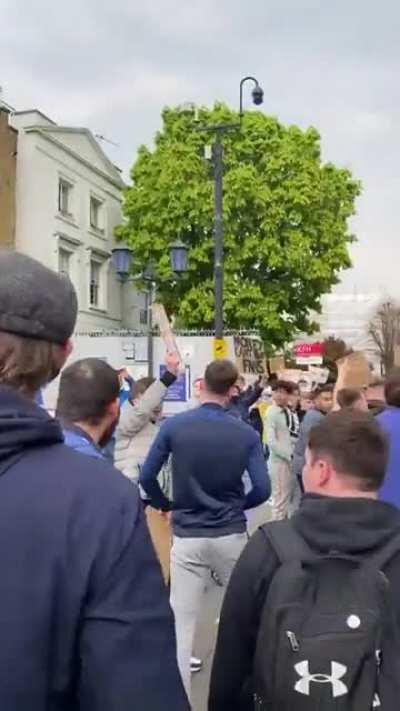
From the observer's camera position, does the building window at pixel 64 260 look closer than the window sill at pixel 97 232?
Yes

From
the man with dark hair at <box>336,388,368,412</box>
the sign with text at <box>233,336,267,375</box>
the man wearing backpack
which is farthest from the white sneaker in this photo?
the sign with text at <box>233,336,267,375</box>

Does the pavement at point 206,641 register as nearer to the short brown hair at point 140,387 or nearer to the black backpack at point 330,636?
the short brown hair at point 140,387

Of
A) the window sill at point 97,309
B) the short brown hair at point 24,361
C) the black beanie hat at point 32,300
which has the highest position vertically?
the window sill at point 97,309

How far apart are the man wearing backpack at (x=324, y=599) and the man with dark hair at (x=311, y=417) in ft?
18.6

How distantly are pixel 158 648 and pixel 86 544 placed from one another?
21cm

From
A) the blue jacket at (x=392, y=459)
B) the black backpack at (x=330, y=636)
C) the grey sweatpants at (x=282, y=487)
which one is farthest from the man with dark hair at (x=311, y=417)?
the black backpack at (x=330, y=636)

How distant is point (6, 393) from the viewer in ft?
5.19

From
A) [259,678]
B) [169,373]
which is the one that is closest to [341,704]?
[259,678]

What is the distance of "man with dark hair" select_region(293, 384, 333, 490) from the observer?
8.70 m

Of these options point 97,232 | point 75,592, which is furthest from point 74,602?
point 97,232

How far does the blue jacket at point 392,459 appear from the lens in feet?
15.1

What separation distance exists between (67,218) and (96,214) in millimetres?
3381

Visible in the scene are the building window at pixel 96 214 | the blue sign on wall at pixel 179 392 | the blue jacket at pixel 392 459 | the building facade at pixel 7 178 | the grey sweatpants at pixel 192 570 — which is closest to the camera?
the blue jacket at pixel 392 459

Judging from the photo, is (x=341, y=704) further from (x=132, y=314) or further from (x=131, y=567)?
(x=132, y=314)
